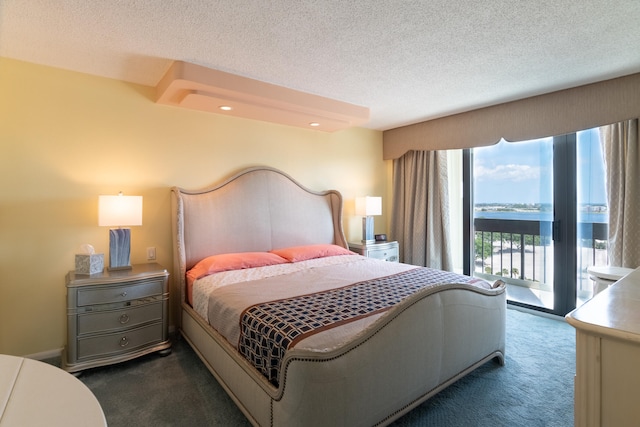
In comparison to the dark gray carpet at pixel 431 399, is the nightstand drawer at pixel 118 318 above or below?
above

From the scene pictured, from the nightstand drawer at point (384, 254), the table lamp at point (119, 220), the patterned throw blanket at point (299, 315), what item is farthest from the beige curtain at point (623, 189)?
the table lamp at point (119, 220)

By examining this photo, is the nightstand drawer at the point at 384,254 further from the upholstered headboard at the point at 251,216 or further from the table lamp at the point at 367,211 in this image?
the upholstered headboard at the point at 251,216

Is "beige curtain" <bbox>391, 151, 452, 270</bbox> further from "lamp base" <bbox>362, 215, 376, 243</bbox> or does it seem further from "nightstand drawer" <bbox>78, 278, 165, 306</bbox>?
"nightstand drawer" <bbox>78, 278, 165, 306</bbox>

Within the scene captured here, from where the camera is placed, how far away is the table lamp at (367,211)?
4.15m

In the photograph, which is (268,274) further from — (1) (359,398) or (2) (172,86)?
(2) (172,86)

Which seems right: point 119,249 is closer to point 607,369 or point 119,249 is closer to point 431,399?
point 431,399

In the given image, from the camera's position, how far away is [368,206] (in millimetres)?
4141

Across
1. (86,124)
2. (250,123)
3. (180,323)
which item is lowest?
(180,323)

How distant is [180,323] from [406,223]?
3217mm

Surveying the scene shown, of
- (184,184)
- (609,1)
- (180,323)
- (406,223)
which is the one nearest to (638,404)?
(609,1)

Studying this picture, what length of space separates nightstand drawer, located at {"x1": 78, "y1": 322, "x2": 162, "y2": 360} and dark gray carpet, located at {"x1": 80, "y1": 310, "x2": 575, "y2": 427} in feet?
0.51

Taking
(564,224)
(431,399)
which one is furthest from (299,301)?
(564,224)

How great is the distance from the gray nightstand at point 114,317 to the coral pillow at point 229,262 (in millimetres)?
283

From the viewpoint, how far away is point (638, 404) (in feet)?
2.53
